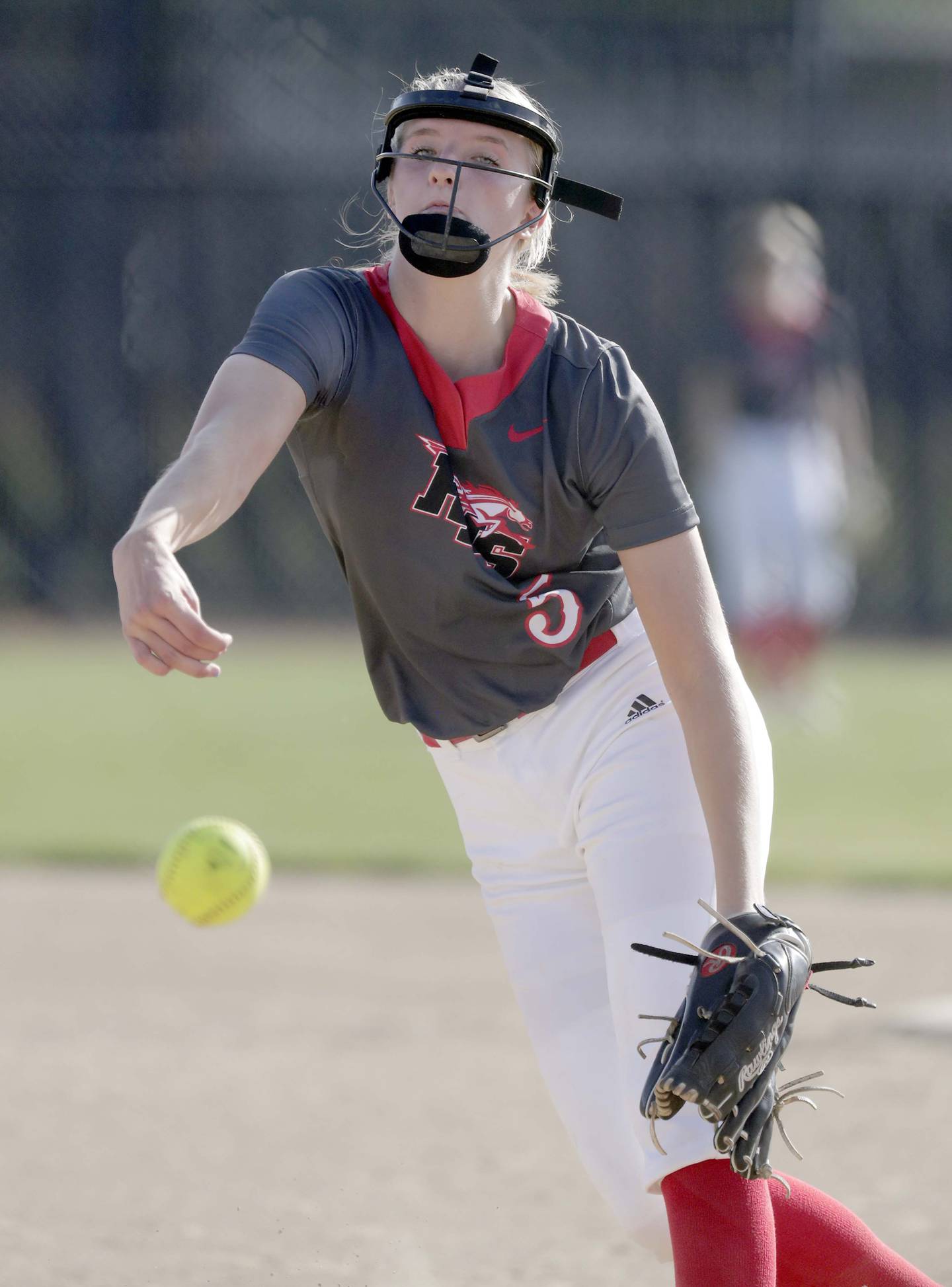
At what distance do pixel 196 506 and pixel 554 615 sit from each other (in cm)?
A: 59

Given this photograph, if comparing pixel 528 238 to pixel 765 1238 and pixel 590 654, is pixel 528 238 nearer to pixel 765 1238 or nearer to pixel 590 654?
pixel 590 654

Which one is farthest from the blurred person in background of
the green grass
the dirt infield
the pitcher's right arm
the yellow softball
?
the pitcher's right arm

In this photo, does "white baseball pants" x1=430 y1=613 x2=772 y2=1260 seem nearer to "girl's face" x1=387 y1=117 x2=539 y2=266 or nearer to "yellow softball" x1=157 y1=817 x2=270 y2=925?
"girl's face" x1=387 y1=117 x2=539 y2=266

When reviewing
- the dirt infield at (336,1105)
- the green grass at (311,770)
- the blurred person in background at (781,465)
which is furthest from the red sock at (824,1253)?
the blurred person in background at (781,465)

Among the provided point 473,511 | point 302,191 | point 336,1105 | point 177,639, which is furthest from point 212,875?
point 302,191

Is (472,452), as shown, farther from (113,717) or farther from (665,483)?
(113,717)

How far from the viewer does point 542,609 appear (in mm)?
2211

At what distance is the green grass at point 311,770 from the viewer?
5.95m

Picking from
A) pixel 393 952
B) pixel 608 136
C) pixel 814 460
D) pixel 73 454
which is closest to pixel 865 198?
pixel 608 136

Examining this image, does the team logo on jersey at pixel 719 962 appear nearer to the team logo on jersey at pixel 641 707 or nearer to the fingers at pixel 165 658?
the team logo on jersey at pixel 641 707

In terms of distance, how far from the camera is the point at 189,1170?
10.2 ft

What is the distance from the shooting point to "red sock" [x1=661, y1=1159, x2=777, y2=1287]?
6.23ft

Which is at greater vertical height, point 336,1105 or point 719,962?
point 719,962

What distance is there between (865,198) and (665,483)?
402 inches
